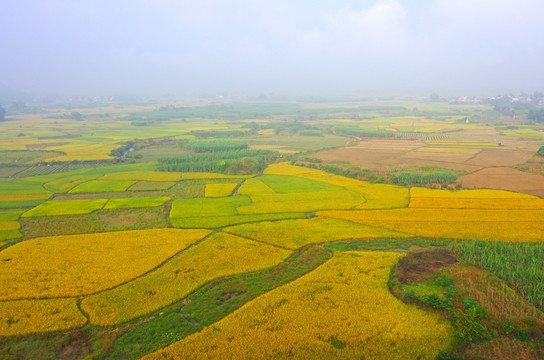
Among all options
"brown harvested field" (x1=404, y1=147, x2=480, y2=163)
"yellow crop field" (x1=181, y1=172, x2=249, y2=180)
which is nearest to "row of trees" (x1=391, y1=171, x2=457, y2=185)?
"brown harvested field" (x1=404, y1=147, x2=480, y2=163)

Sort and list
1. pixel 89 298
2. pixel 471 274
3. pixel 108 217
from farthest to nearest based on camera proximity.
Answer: pixel 108 217, pixel 471 274, pixel 89 298

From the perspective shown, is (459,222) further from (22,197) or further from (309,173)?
(22,197)

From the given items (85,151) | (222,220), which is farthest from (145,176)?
(85,151)

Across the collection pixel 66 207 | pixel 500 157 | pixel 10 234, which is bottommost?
pixel 10 234

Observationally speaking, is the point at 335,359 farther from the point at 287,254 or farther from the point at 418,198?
the point at 418,198

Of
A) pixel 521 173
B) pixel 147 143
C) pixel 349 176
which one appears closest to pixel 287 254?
pixel 349 176

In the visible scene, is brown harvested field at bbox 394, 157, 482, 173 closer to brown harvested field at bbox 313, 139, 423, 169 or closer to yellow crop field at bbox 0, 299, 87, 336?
brown harvested field at bbox 313, 139, 423, 169
